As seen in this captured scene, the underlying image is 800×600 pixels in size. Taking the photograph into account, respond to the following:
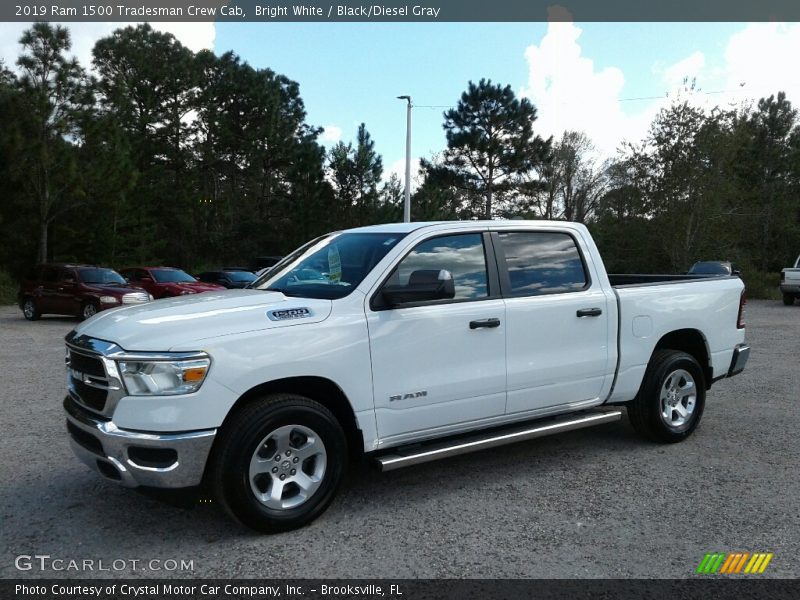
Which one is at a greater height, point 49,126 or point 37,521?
point 49,126

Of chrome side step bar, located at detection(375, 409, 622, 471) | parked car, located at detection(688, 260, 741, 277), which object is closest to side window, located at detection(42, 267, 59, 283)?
parked car, located at detection(688, 260, 741, 277)

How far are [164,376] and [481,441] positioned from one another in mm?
2082

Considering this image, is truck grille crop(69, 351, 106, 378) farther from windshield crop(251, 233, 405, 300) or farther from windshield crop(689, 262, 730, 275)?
windshield crop(689, 262, 730, 275)

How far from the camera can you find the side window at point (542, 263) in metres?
4.74

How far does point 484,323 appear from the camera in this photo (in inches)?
171

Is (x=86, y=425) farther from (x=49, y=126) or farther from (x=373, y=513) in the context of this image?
(x=49, y=126)

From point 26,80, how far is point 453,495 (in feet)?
89.4

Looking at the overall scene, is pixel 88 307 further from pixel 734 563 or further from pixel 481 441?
pixel 734 563

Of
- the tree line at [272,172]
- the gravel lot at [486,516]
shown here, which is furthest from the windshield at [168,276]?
the gravel lot at [486,516]

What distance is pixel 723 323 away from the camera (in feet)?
19.4

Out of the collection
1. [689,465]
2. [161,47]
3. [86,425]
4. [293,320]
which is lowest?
[689,465]

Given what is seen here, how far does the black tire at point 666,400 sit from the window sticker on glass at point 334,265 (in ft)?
9.19

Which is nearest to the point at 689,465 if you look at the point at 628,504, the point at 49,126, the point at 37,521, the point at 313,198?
the point at 628,504

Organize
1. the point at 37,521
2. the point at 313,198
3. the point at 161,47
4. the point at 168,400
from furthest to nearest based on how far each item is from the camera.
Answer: the point at 161,47 < the point at 313,198 < the point at 37,521 < the point at 168,400
